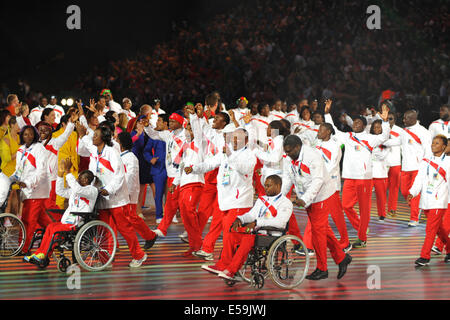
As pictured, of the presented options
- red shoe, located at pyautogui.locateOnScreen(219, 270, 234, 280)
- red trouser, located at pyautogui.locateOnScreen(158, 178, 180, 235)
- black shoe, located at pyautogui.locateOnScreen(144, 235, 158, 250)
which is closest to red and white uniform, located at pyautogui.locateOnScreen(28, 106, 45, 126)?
red trouser, located at pyautogui.locateOnScreen(158, 178, 180, 235)

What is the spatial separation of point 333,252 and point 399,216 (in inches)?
187

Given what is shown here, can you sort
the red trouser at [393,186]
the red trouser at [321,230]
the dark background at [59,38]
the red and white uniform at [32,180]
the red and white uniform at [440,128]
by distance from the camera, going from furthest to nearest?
the dark background at [59,38], the red trouser at [393,186], the red and white uniform at [440,128], the red and white uniform at [32,180], the red trouser at [321,230]

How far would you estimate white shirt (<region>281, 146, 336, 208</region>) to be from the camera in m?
6.61

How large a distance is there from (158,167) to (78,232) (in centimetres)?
360

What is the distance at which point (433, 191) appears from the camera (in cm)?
754

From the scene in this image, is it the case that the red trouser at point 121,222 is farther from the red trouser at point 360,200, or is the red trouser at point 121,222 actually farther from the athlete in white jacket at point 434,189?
the athlete in white jacket at point 434,189

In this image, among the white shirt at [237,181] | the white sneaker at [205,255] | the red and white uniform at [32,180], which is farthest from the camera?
the red and white uniform at [32,180]

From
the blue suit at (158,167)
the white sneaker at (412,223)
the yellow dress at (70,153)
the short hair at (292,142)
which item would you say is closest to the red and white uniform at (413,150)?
the white sneaker at (412,223)

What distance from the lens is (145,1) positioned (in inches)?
858

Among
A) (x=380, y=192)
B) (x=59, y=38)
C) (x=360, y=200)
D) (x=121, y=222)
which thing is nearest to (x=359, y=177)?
(x=360, y=200)

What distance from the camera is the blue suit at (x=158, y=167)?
10453 millimetres

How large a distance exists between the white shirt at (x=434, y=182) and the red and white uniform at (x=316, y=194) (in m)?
1.36

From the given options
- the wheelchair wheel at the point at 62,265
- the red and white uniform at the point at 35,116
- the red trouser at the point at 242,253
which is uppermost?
the red and white uniform at the point at 35,116

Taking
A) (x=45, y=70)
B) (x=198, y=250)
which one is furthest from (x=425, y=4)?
(x=198, y=250)
